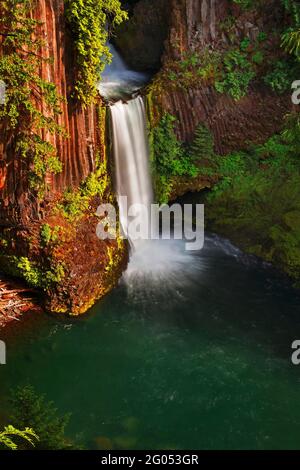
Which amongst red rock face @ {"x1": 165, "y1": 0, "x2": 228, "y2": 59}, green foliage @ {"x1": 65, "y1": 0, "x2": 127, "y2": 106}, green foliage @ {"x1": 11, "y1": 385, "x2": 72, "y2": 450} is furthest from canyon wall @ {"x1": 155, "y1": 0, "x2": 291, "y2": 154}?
green foliage @ {"x1": 11, "y1": 385, "x2": 72, "y2": 450}

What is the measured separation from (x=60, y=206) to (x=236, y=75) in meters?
7.47

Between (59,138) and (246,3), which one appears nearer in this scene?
(59,138)

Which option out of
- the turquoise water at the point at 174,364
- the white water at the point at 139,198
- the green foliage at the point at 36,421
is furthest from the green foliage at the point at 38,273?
the green foliage at the point at 36,421

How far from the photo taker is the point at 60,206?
945 cm

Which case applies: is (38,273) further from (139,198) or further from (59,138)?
(139,198)

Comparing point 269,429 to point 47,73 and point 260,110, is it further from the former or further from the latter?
point 260,110

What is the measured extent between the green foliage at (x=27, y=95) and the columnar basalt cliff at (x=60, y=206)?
0.47 feet

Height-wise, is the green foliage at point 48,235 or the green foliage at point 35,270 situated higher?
the green foliage at point 48,235

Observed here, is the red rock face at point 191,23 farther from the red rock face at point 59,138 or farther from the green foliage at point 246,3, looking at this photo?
the red rock face at point 59,138

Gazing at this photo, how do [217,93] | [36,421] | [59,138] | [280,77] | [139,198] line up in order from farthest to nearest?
[280,77] → [217,93] → [139,198] → [59,138] → [36,421]

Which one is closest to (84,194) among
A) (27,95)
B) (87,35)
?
(27,95)

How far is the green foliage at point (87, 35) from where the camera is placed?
28.1 feet

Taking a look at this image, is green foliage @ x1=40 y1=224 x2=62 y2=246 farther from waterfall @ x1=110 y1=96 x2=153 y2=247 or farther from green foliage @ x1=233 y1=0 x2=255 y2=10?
green foliage @ x1=233 y1=0 x2=255 y2=10
